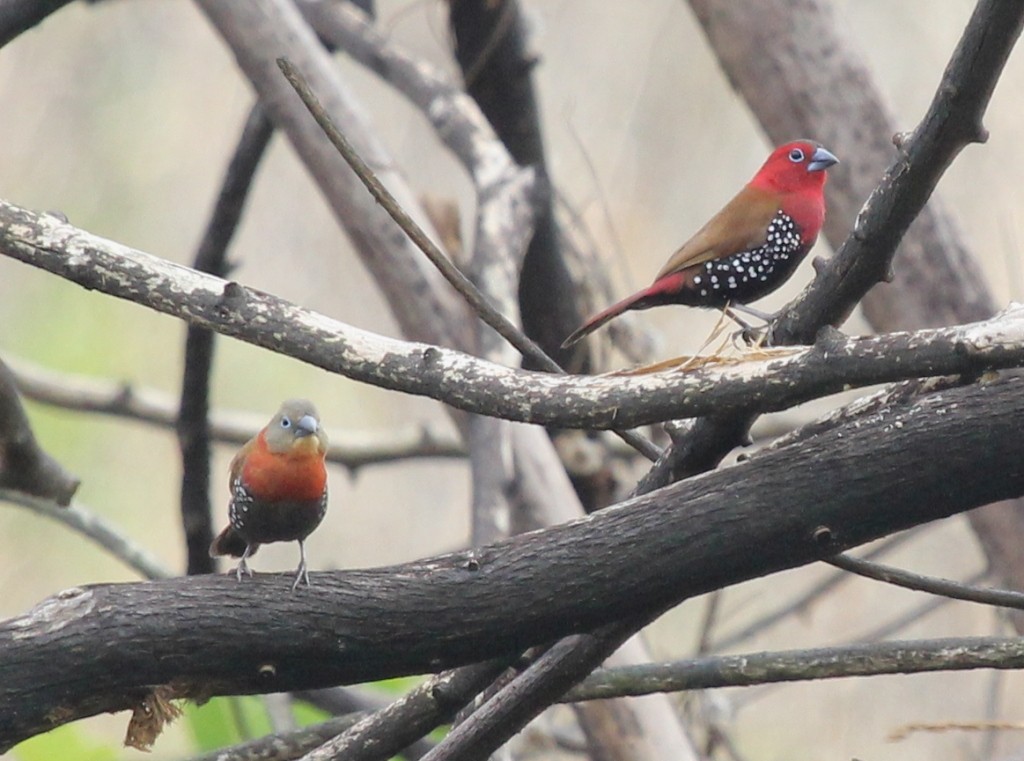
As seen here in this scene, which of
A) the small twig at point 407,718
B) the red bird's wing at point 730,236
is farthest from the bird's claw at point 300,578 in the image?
the red bird's wing at point 730,236

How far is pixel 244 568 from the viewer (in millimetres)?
2809

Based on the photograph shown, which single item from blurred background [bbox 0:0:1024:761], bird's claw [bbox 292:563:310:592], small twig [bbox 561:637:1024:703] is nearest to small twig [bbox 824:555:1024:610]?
small twig [bbox 561:637:1024:703]

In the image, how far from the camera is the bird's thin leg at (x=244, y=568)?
2396mm

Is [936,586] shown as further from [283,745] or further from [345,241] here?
[345,241]

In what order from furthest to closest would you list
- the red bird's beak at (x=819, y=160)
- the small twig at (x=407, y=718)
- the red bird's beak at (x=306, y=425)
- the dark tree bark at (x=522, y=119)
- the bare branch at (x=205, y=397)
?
the dark tree bark at (x=522, y=119) → the bare branch at (x=205, y=397) → the red bird's beak at (x=819, y=160) → the red bird's beak at (x=306, y=425) → the small twig at (x=407, y=718)

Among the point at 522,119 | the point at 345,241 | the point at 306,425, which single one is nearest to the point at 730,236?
the point at 306,425

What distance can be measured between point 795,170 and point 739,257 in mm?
370

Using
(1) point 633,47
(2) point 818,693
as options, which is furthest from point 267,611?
(1) point 633,47

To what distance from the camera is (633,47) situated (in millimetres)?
9211

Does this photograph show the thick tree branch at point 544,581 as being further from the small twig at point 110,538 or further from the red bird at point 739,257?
the small twig at point 110,538

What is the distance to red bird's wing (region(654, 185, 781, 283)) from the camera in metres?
3.14

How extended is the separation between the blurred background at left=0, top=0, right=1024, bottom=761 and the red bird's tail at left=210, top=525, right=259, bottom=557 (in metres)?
4.21

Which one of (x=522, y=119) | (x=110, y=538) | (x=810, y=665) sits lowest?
(x=810, y=665)

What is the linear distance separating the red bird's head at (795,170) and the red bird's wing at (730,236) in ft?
0.28
